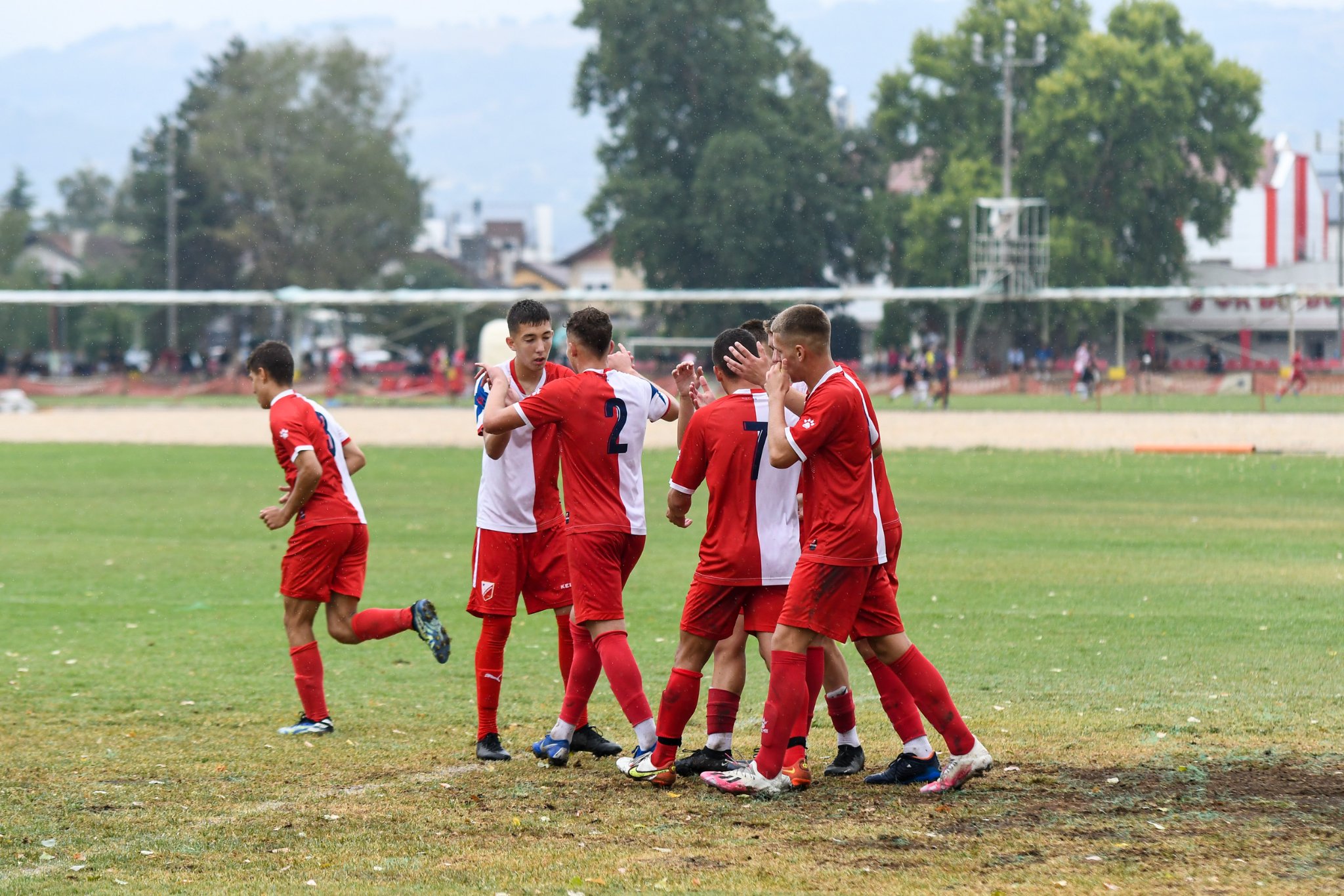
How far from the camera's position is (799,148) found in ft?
241

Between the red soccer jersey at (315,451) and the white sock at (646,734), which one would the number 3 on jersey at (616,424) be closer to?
the white sock at (646,734)

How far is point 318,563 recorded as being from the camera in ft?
26.2

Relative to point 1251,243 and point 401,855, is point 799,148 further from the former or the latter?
point 401,855

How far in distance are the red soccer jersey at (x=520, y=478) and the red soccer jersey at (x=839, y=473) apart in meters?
1.50

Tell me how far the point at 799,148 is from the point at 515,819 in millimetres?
69654

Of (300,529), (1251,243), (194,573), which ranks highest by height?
(1251,243)

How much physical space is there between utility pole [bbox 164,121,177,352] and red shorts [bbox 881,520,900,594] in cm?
7079

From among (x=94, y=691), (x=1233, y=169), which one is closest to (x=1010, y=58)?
(x=1233, y=169)

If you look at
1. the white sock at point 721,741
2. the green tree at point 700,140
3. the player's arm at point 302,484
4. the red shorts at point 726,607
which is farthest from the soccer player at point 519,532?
the green tree at point 700,140

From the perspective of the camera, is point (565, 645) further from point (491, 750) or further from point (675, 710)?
point (675, 710)

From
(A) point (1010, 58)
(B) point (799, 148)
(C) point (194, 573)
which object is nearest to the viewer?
(C) point (194, 573)

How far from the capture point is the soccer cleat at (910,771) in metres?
6.54

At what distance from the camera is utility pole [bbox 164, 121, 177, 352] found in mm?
74938

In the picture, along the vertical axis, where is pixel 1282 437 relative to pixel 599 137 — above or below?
below
